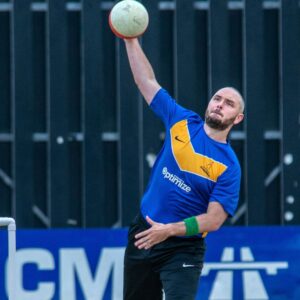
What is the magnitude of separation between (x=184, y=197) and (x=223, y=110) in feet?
1.64

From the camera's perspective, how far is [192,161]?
5.77 metres

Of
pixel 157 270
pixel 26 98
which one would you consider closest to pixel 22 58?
pixel 26 98

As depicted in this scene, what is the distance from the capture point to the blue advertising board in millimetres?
7945

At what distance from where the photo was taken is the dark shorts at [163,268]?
577 cm

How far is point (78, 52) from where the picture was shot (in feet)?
27.1

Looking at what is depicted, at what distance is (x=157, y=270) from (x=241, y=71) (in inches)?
111

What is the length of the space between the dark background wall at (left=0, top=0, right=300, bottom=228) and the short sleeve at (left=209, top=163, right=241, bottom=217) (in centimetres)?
245

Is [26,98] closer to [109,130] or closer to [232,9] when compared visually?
[109,130]

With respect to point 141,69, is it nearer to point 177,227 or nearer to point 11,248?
point 177,227

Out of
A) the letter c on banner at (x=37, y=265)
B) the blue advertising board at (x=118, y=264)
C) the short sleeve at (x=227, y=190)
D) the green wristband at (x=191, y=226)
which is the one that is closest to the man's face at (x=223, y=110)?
the short sleeve at (x=227, y=190)

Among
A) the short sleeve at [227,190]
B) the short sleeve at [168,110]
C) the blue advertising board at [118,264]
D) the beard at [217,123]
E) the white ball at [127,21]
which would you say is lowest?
the blue advertising board at [118,264]

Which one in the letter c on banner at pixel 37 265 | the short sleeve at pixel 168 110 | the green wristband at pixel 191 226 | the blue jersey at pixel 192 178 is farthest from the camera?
the letter c on banner at pixel 37 265

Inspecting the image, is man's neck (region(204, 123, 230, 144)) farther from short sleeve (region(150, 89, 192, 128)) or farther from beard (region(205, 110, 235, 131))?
short sleeve (region(150, 89, 192, 128))

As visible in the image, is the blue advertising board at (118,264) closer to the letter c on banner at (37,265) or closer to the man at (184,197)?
the letter c on banner at (37,265)
